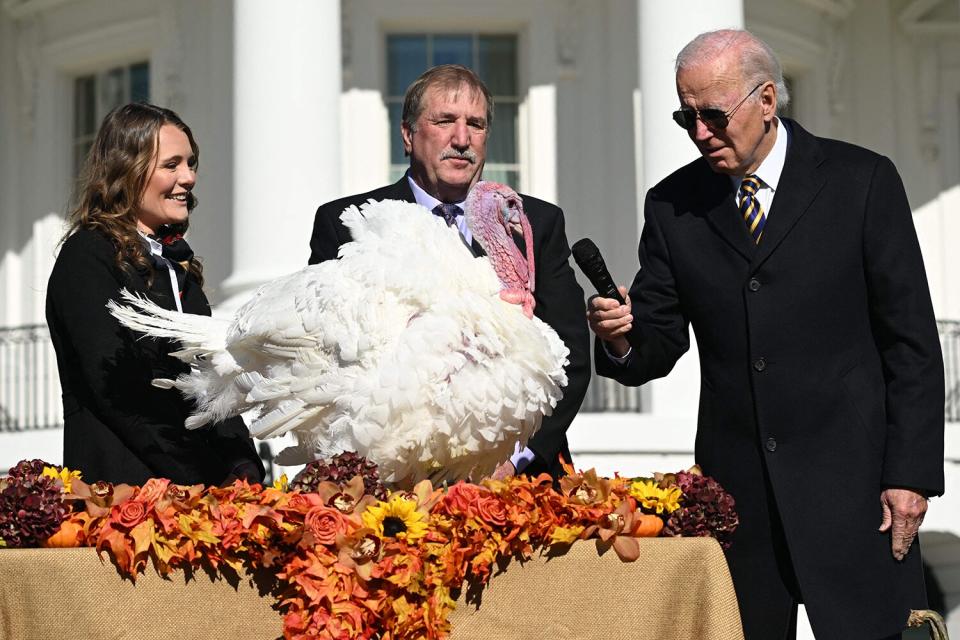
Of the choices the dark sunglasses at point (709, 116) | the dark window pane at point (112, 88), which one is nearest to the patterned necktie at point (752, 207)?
the dark sunglasses at point (709, 116)

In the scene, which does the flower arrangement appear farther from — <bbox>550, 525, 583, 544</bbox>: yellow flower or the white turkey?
the white turkey

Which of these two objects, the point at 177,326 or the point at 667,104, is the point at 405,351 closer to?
the point at 177,326

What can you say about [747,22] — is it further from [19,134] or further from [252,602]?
[252,602]

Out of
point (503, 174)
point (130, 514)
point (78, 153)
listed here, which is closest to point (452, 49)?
point (503, 174)

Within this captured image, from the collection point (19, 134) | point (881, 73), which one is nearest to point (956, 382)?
point (881, 73)

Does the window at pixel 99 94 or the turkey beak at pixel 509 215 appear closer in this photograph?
the turkey beak at pixel 509 215

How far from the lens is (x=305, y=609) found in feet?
11.4

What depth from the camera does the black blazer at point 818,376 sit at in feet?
13.4

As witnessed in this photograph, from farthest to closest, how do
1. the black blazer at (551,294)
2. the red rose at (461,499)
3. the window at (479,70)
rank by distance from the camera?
the window at (479,70)
the black blazer at (551,294)
the red rose at (461,499)

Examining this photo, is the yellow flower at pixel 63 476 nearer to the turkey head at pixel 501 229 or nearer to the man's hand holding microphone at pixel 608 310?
the turkey head at pixel 501 229

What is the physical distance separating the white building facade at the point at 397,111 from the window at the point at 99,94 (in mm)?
26

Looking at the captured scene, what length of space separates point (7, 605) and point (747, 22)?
13279mm

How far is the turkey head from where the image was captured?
4.06 m

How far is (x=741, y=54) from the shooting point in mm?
4277
